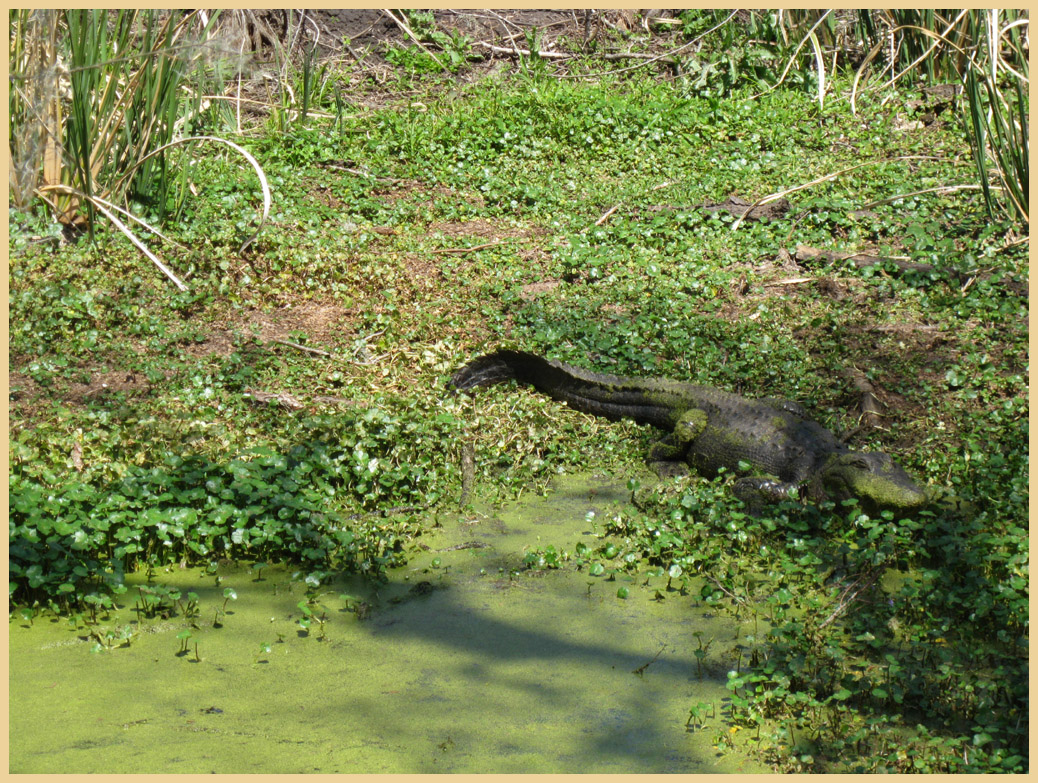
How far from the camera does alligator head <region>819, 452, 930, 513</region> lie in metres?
4.21

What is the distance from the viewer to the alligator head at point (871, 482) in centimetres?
421

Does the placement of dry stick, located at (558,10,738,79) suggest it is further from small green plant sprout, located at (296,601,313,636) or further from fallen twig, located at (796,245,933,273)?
small green plant sprout, located at (296,601,313,636)

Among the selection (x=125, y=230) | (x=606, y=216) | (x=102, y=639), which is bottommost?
(x=102, y=639)

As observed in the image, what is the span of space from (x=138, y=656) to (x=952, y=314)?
518 cm

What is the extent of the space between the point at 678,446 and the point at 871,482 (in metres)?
1.19

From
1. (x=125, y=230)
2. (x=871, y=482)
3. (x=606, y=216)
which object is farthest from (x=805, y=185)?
(x=125, y=230)

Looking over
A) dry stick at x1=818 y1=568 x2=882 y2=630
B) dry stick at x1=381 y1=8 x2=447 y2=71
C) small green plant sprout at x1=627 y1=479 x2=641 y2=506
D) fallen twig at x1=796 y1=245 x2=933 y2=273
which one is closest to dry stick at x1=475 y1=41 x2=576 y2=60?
dry stick at x1=381 y1=8 x2=447 y2=71

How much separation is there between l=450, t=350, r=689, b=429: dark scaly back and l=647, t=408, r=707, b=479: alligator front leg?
15cm

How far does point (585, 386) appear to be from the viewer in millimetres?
5633

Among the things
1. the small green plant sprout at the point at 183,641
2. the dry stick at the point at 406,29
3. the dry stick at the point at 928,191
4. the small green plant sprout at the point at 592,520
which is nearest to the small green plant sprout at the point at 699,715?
the small green plant sprout at the point at 592,520

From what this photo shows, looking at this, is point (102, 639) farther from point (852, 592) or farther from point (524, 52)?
point (524, 52)

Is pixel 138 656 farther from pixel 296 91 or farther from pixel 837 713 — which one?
pixel 296 91

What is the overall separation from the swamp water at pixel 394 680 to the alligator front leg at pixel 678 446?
1257 mm

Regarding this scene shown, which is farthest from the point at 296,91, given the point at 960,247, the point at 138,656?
the point at 138,656
